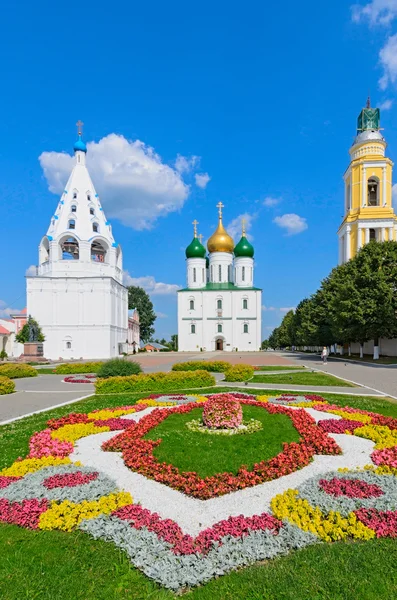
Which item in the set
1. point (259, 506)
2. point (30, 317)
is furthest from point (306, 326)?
point (259, 506)

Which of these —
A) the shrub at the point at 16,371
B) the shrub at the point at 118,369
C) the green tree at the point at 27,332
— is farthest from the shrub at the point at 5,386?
the green tree at the point at 27,332

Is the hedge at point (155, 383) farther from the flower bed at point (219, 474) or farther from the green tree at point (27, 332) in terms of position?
the green tree at point (27, 332)

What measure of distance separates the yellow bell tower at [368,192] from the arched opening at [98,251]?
96.9 ft

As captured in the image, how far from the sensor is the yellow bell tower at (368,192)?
43938 millimetres

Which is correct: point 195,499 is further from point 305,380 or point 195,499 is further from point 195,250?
point 195,250

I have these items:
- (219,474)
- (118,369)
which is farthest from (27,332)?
(219,474)

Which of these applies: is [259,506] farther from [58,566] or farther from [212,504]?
[58,566]

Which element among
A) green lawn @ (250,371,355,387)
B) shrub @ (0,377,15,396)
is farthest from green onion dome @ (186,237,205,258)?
shrub @ (0,377,15,396)

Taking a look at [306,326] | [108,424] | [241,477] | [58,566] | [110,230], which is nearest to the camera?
[58,566]

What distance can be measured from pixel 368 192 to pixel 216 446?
153 feet

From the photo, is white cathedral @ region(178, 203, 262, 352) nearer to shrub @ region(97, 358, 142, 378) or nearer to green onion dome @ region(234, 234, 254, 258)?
green onion dome @ region(234, 234, 254, 258)

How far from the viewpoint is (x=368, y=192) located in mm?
46375

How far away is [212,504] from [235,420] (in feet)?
9.59

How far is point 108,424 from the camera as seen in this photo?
9.07m
